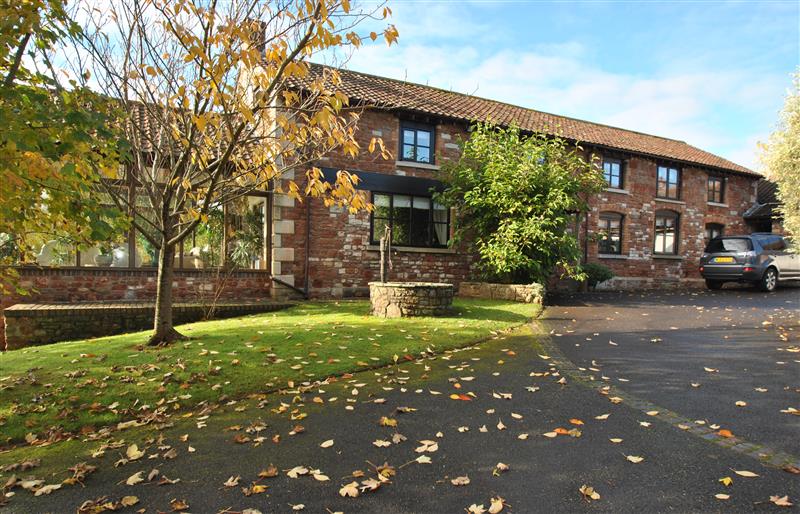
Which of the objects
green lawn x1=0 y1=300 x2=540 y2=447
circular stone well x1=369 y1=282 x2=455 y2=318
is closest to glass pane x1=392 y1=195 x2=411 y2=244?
circular stone well x1=369 y1=282 x2=455 y2=318

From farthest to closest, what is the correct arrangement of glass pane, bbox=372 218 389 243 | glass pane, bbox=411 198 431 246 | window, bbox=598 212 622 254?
window, bbox=598 212 622 254 → glass pane, bbox=411 198 431 246 → glass pane, bbox=372 218 389 243

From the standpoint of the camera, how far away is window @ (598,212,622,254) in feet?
60.6

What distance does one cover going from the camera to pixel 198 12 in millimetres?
5102

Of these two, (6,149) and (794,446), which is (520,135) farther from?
(6,149)

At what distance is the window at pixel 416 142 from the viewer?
14.4 meters

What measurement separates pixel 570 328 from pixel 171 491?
7.59 meters

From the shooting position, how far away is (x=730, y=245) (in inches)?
665

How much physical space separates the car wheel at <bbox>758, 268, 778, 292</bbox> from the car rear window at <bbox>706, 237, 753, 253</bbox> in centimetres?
117

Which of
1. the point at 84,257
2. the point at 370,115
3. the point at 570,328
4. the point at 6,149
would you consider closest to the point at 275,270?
the point at 84,257

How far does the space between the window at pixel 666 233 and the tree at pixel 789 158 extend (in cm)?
691

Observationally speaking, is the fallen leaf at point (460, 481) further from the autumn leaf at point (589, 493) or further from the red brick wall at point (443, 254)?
the red brick wall at point (443, 254)

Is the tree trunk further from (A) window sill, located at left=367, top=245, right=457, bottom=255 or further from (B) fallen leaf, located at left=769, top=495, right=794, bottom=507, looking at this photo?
(A) window sill, located at left=367, top=245, right=457, bottom=255

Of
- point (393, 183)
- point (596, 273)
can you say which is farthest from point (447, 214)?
point (596, 273)

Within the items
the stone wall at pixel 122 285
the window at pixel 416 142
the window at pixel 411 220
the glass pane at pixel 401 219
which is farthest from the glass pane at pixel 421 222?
the stone wall at pixel 122 285
